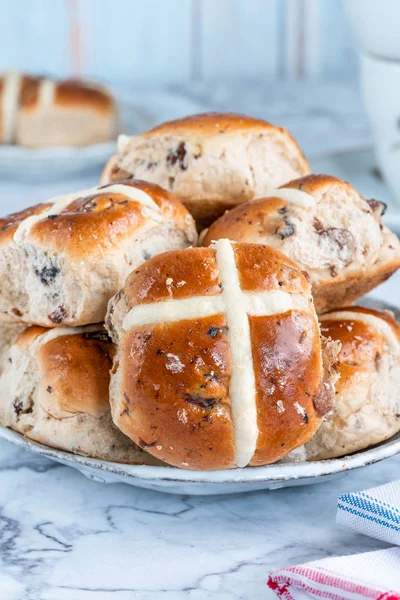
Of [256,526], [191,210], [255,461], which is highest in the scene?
[191,210]

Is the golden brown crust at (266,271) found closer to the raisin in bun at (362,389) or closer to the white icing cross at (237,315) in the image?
the white icing cross at (237,315)

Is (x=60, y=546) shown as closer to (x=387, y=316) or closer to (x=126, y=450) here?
(x=126, y=450)

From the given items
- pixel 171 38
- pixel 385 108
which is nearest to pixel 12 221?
pixel 385 108

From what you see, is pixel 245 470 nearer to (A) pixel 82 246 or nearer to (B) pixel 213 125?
(A) pixel 82 246

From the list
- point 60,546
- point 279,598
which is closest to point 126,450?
point 60,546

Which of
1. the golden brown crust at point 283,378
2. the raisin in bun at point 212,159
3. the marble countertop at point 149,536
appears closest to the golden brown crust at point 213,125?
the raisin in bun at point 212,159

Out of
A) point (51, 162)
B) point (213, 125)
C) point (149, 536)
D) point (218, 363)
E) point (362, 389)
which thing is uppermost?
point (213, 125)
